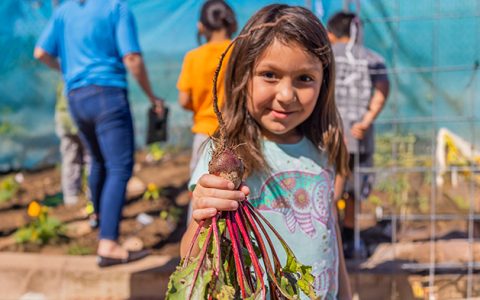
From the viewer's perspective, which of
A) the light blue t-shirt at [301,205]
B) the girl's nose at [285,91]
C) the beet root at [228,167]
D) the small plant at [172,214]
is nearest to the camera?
the beet root at [228,167]

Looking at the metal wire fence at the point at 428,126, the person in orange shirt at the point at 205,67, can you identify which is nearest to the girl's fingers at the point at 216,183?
the person in orange shirt at the point at 205,67

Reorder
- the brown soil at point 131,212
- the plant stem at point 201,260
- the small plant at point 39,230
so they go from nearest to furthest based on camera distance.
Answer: the plant stem at point 201,260, the small plant at point 39,230, the brown soil at point 131,212

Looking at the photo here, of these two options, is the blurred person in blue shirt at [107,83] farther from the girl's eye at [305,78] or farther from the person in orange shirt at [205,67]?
the girl's eye at [305,78]

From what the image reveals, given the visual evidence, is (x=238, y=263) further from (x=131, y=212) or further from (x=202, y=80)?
(x=131, y=212)

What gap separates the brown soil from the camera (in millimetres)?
4660

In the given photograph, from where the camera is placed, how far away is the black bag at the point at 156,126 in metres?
4.68

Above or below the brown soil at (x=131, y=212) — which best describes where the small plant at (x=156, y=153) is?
above

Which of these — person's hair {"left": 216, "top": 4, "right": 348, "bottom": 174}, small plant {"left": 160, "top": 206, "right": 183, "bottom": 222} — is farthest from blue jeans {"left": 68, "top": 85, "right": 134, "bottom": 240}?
person's hair {"left": 216, "top": 4, "right": 348, "bottom": 174}

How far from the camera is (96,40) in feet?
12.8

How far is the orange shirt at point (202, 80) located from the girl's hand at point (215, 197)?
2172 millimetres

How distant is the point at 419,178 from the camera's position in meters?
6.25

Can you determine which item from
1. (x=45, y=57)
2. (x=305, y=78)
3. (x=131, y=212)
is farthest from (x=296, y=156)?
(x=131, y=212)

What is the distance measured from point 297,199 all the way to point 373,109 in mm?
2373

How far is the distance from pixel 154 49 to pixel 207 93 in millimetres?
2434
